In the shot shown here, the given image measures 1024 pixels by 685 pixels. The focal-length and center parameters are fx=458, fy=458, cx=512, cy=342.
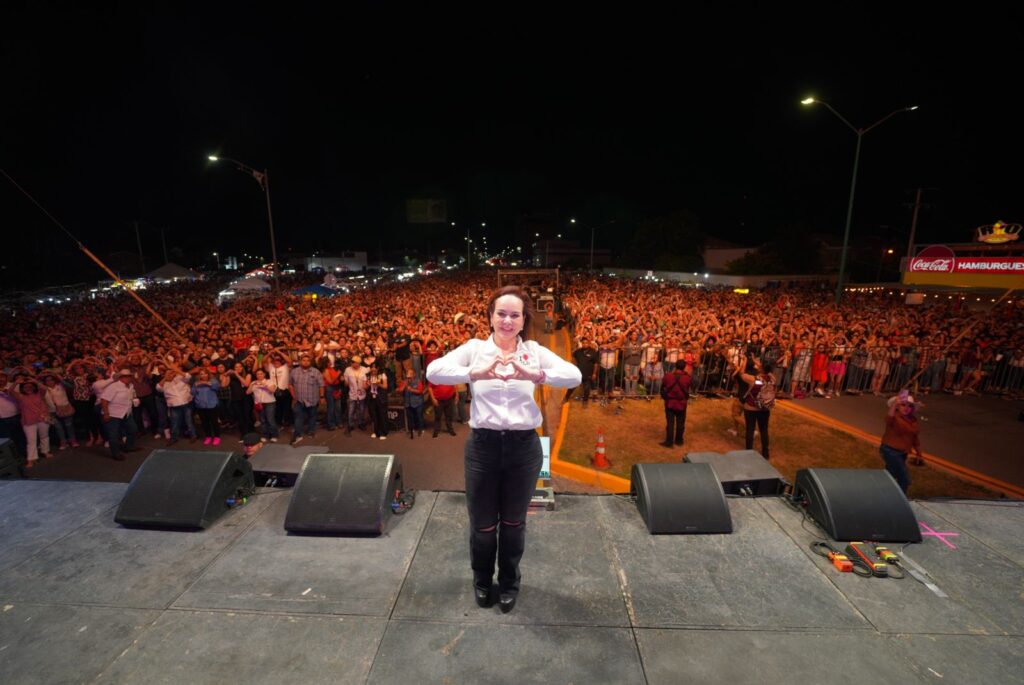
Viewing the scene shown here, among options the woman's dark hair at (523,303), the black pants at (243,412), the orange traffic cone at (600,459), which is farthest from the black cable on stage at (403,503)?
the black pants at (243,412)

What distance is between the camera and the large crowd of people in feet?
27.1

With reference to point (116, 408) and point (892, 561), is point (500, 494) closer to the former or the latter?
point (892, 561)

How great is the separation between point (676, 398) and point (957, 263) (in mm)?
26172

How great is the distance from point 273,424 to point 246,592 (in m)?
6.32

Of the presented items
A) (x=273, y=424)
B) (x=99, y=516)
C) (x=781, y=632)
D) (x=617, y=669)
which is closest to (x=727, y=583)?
(x=781, y=632)

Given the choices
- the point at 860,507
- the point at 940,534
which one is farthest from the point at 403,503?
the point at 940,534

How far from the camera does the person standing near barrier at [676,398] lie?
7828 millimetres

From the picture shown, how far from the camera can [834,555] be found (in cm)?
317

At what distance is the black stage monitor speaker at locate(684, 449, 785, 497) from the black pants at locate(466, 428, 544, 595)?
2228mm

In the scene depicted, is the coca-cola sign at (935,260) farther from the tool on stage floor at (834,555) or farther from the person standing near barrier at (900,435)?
the tool on stage floor at (834,555)

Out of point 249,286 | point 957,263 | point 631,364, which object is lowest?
point 631,364

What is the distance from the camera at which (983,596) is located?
9.29 feet

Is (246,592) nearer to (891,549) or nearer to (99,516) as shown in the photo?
(99,516)

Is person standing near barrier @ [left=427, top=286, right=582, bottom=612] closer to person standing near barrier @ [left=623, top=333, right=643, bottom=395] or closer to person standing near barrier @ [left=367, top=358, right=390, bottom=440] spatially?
person standing near barrier @ [left=367, top=358, right=390, bottom=440]
